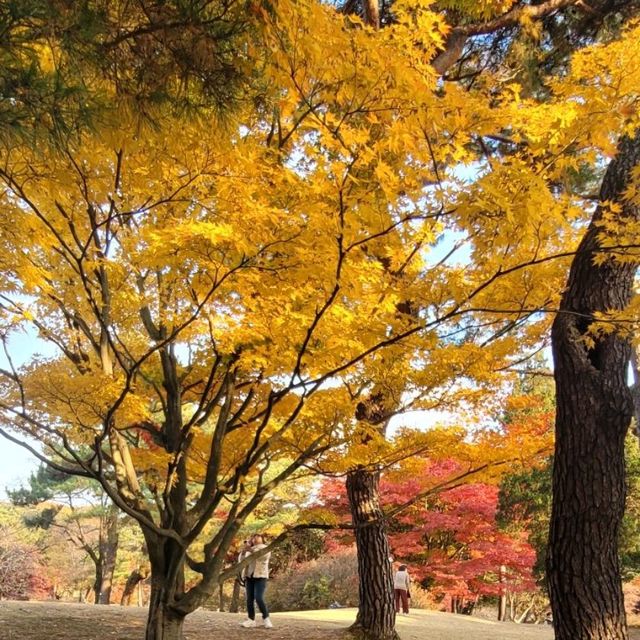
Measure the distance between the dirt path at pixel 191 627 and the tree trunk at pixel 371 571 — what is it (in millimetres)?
420

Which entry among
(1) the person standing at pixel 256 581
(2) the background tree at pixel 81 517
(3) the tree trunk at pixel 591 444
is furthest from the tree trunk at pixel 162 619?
(2) the background tree at pixel 81 517

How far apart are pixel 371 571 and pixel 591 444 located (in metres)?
3.37

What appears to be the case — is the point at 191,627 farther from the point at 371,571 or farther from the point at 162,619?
the point at 162,619

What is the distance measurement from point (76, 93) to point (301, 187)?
4.04ft

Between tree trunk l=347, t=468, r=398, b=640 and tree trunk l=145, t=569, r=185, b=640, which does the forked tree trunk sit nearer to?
tree trunk l=145, t=569, r=185, b=640

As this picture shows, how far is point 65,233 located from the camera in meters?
3.67

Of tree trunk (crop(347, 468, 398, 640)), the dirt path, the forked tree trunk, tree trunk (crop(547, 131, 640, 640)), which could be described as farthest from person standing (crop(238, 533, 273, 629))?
tree trunk (crop(547, 131, 640, 640))

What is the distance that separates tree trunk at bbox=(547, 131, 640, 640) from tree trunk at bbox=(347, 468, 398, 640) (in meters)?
2.58

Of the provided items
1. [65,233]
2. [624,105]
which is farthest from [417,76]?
[65,233]

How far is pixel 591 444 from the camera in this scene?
13.7 feet

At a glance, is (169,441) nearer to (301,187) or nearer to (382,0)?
(301,187)

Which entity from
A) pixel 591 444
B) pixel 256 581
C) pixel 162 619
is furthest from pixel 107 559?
pixel 591 444

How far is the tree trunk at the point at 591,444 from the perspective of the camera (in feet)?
12.8

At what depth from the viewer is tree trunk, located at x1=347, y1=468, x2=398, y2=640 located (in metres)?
6.34
